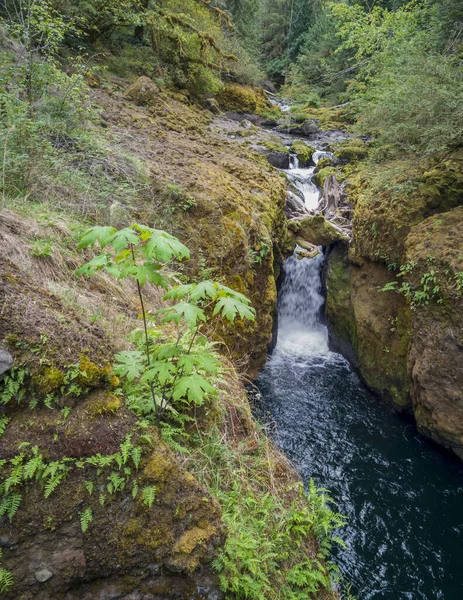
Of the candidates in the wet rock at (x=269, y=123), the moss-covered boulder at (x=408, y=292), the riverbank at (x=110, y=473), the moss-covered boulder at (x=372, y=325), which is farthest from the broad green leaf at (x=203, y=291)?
the wet rock at (x=269, y=123)

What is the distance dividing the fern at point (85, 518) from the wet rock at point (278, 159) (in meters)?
11.7

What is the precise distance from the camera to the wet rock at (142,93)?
28.3 feet

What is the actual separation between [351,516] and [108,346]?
15.8ft

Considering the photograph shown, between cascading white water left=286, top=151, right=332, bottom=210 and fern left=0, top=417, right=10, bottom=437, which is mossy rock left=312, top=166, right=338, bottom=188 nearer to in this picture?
cascading white water left=286, top=151, right=332, bottom=210

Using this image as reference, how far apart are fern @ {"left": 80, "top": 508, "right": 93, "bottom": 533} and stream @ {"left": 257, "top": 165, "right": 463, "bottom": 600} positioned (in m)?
3.75

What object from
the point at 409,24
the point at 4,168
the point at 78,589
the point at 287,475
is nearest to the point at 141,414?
the point at 78,589

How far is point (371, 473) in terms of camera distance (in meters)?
5.86

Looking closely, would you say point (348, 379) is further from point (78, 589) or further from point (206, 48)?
point (206, 48)

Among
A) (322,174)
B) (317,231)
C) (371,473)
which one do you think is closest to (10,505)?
(371,473)

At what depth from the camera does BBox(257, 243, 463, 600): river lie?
4.52m

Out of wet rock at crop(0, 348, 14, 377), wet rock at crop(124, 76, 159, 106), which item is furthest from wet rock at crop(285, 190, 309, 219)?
wet rock at crop(0, 348, 14, 377)

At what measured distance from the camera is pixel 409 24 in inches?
444

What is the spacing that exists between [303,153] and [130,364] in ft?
41.6

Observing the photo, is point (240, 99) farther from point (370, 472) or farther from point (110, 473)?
point (110, 473)
